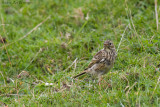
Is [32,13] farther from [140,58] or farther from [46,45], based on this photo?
[140,58]

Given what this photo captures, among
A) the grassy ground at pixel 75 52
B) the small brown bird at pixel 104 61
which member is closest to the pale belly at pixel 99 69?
the small brown bird at pixel 104 61

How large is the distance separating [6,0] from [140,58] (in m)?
5.56

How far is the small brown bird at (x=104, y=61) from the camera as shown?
238 inches

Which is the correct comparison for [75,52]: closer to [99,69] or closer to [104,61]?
[99,69]

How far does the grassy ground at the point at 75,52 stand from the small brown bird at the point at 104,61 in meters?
0.21

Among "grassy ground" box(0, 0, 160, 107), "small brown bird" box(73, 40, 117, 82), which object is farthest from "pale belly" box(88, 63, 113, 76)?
"grassy ground" box(0, 0, 160, 107)

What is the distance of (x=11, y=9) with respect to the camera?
10070 millimetres

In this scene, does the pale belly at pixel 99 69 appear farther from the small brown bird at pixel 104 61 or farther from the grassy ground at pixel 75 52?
the grassy ground at pixel 75 52

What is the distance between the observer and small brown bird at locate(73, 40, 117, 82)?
605cm

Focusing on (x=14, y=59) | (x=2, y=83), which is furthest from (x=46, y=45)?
(x=2, y=83)

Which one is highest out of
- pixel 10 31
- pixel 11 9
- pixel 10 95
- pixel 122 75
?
pixel 11 9

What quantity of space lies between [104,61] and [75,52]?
5.48 ft

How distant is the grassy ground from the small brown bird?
206 millimetres

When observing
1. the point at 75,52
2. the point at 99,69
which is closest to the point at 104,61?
the point at 99,69
